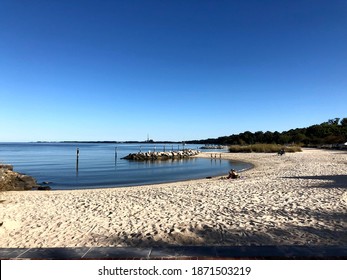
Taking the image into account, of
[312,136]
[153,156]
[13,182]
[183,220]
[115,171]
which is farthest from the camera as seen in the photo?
[312,136]

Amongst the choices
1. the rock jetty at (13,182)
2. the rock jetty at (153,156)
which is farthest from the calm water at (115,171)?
the rock jetty at (153,156)

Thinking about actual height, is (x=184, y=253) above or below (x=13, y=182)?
above

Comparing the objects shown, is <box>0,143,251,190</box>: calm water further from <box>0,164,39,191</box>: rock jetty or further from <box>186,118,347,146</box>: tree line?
<box>186,118,347,146</box>: tree line

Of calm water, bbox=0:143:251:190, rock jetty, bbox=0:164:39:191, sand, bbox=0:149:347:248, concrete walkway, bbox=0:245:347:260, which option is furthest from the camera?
calm water, bbox=0:143:251:190

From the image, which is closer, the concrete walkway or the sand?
the concrete walkway

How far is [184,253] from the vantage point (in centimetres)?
428

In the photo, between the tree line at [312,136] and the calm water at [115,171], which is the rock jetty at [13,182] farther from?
the tree line at [312,136]

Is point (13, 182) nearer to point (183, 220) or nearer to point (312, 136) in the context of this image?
point (183, 220)

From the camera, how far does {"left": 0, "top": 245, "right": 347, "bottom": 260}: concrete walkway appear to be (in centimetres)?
409

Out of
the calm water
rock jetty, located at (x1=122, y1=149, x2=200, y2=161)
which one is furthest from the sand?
rock jetty, located at (x1=122, y1=149, x2=200, y2=161)

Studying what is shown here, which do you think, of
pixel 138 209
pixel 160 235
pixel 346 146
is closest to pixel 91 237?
pixel 160 235

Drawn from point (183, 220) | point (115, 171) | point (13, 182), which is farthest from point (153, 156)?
point (183, 220)

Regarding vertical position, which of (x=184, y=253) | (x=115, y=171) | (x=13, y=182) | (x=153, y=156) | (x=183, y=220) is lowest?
(x=115, y=171)

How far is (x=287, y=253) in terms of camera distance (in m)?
4.17
